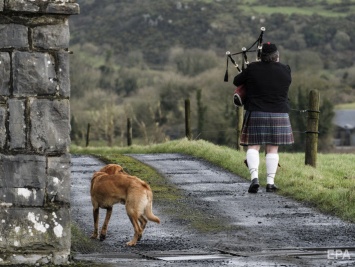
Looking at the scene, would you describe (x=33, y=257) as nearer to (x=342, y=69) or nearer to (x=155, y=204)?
(x=155, y=204)

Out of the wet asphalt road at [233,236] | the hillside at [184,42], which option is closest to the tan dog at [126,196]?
the wet asphalt road at [233,236]

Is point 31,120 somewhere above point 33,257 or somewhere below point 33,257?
above

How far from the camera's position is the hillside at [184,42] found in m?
94.1

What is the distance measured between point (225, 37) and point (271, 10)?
11.3 m

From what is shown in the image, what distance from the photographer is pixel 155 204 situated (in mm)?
13438

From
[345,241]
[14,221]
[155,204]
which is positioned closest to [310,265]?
[345,241]

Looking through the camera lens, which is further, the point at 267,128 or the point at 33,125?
the point at 267,128

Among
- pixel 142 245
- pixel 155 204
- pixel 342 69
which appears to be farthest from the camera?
pixel 342 69

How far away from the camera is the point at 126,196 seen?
1020 centimetres

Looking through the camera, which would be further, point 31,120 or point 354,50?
point 354,50

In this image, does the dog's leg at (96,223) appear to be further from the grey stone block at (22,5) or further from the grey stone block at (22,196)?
the grey stone block at (22,5)

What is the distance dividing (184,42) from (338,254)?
128896 mm

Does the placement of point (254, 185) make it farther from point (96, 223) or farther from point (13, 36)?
point (13, 36)

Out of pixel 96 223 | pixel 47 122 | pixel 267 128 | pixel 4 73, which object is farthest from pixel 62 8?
pixel 267 128
